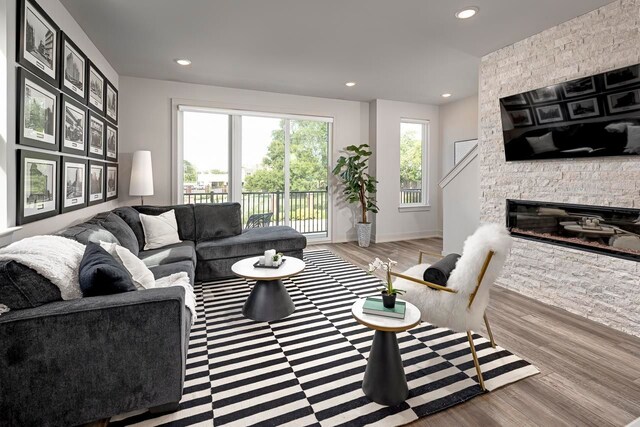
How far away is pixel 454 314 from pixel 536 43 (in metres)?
2.86

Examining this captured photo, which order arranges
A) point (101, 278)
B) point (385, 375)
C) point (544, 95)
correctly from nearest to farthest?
point (101, 278) < point (385, 375) < point (544, 95)

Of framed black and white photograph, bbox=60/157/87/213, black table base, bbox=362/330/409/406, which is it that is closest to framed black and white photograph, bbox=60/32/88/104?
framed black and white photograph, bbox=60/157/87/213

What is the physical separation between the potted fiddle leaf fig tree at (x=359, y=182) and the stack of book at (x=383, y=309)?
3.91 m

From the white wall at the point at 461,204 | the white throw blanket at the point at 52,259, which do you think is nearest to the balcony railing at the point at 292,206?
the white wall at the point at 461,204

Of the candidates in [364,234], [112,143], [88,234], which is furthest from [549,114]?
[112,143]

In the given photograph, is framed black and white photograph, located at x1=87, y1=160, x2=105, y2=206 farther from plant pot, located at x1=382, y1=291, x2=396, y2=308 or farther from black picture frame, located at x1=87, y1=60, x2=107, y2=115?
plant pot, located at x1=382, y1=291, x2=396, y2=308

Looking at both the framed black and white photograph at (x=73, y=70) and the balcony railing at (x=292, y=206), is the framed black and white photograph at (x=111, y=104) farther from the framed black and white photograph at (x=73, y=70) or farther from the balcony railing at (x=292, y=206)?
the balcony railing at (x=292, y=206)

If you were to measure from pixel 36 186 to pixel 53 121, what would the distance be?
0.55m

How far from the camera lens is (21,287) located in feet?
4.77

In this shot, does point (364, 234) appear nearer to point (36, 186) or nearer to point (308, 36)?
point (308, 36)

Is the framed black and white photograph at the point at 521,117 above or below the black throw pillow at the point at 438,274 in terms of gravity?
above

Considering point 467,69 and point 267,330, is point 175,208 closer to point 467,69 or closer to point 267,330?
point 267,330

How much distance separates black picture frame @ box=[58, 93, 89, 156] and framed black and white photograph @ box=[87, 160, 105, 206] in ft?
0.92

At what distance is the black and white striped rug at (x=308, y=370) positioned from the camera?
1681mm
